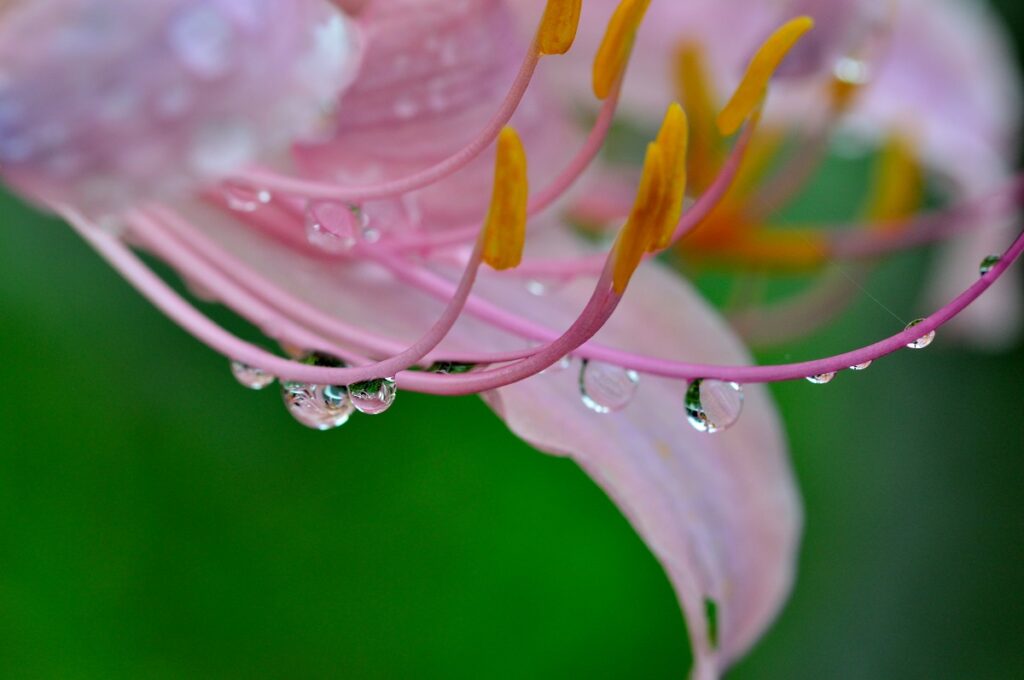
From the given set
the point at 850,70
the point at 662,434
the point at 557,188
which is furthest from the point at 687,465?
the point at 850,70

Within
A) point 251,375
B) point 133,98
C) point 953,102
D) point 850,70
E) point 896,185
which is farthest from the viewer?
point 953,102

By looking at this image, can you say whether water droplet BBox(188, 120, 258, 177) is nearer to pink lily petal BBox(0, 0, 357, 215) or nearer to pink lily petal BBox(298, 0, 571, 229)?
pink lily petal BBox(0, 0, 357, 215)

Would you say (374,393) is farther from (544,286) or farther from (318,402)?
(544,286)

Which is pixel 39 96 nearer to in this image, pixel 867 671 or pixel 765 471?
pixel 765 471

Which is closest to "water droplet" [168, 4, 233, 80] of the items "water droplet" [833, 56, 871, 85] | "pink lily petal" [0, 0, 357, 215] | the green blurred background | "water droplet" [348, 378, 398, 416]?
"pink lily petal" [0, 0, 357, 215]

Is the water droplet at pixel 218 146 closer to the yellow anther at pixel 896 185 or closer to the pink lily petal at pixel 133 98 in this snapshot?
the pink lily petal at pixel 133 98

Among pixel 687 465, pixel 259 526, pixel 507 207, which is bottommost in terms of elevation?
pixel 259 526

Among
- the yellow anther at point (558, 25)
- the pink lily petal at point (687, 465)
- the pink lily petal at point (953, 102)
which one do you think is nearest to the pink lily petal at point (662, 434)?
the pink lily petal at point (687, 465)
